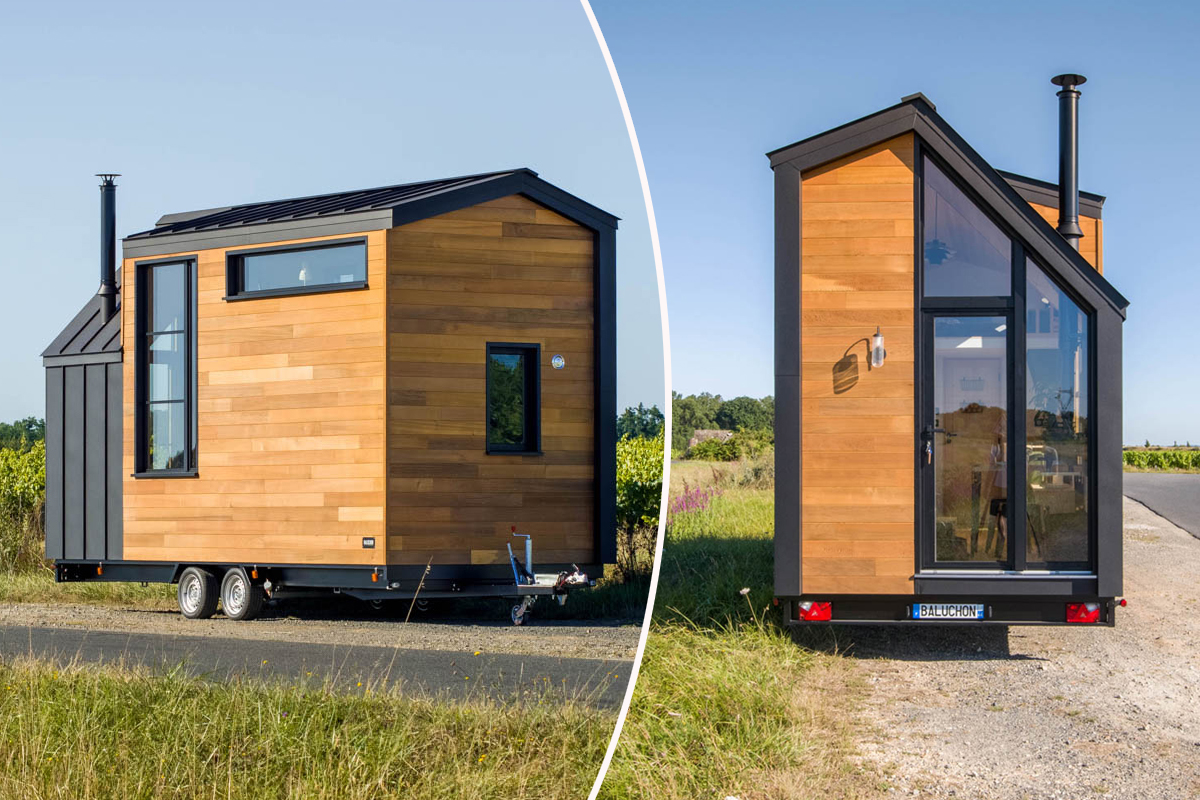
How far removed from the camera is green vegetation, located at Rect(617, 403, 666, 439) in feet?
4.88

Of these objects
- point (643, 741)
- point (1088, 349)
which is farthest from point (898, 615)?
point (643, 741)

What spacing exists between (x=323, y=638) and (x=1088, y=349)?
6467mm

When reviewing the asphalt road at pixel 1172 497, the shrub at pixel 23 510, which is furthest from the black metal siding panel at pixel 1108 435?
the asphalt road at pixel 1172 497

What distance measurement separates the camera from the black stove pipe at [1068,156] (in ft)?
26.3

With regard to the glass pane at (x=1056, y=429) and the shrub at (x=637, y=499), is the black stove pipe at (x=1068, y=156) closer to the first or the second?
the glass pane at (x=1056, y=429)

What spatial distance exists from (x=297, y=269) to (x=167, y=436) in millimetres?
499

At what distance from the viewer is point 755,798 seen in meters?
4.36

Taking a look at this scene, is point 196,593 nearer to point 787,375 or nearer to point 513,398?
point 513,398

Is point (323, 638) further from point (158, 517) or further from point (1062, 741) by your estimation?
point (1062, 741)

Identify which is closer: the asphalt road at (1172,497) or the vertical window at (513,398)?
the vertical window at (513,398)

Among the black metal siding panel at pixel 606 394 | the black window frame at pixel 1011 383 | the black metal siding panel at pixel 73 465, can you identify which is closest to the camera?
the black metal siding panel at pixel 606 394

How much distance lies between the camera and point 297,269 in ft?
7.81

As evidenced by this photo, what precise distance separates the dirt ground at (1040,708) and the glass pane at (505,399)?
371 centimetres

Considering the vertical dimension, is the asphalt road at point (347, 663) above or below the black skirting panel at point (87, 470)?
below
